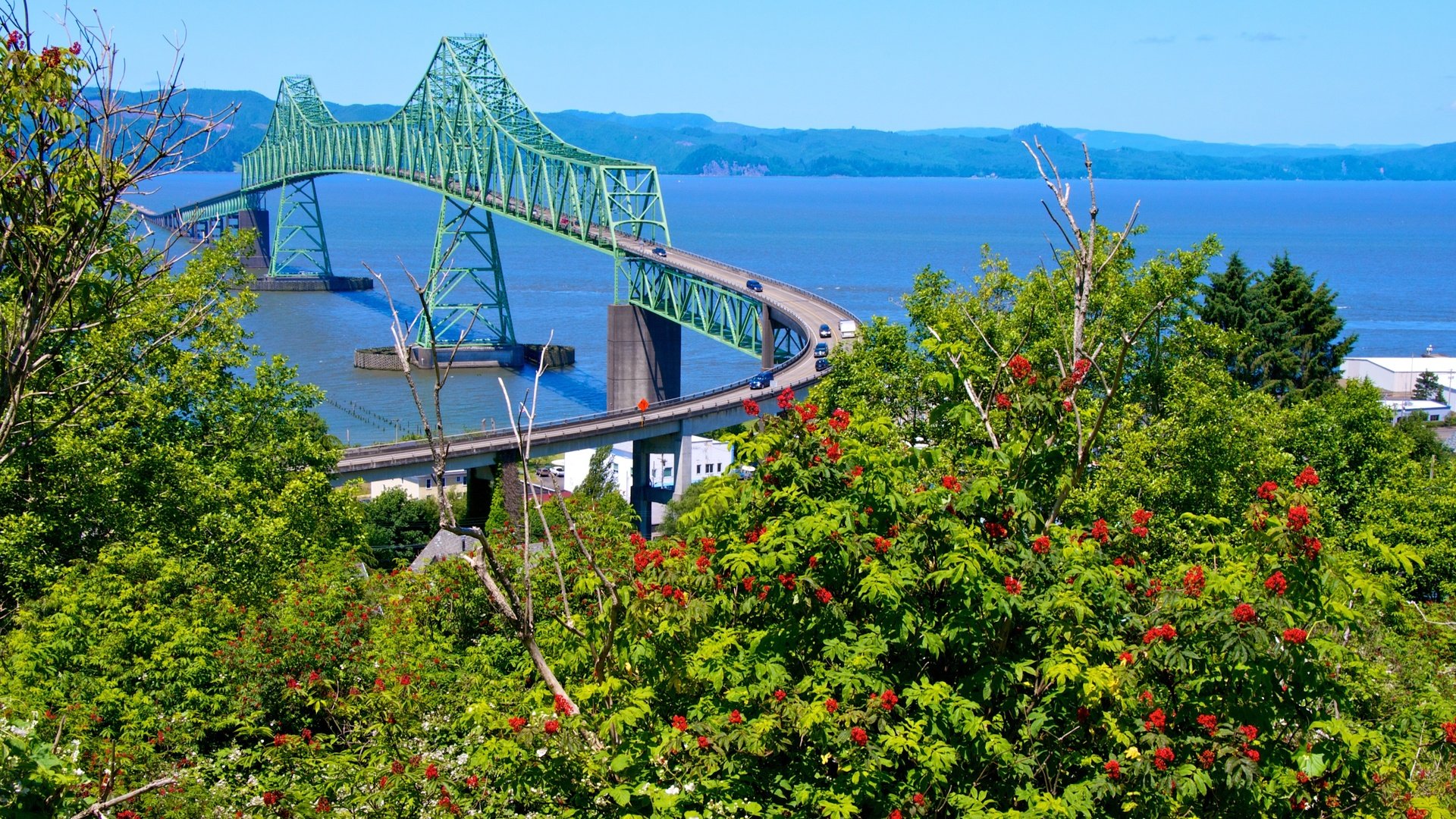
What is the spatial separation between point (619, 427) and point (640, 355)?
67.0ft

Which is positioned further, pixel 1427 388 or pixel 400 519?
pixel 1427 388

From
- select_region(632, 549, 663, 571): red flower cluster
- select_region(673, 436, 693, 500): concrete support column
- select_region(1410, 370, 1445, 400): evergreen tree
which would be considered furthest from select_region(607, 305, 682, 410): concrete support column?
select_region(632, 549, 663, 571): red flower cluster

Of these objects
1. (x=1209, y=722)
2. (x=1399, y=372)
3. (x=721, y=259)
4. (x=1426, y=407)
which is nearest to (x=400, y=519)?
(x=1209, y=722)

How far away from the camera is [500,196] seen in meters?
85.8

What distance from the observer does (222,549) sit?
1714 cm

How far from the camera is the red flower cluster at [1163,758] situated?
6.16 meters

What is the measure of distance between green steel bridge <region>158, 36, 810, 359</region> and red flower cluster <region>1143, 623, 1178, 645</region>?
4628 cm

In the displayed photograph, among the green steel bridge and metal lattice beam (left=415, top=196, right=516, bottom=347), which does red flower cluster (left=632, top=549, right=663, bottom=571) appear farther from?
metal lattice beam (left=415, top=196, right=516, bottom=347)

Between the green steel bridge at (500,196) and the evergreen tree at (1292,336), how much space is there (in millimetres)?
18732

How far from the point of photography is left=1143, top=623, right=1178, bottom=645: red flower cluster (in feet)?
21.3

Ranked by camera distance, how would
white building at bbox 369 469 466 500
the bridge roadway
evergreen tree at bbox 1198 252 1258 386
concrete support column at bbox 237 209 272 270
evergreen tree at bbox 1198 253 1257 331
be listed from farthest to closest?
1. concrete support column at bbox 237 209 272 270
2. white building at bbox 369 469 466 500
3. evergreen tree at bbox 1198 253 1257 331
4. the bridge roadway
5. evergreen tree at bbox 1198 252 1258 386

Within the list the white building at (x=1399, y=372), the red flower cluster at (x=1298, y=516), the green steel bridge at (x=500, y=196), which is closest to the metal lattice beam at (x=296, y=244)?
the green steel bridge at (x=500, y=196)

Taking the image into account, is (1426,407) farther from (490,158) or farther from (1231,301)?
(490,158)

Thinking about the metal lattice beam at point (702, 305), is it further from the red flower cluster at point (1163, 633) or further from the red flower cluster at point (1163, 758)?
the red flower cluster at point (1163, 758)
